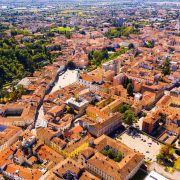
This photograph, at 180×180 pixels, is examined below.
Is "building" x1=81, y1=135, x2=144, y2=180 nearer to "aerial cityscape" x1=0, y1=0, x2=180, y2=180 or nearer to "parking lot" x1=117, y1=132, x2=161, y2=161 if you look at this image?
"aerial cityscape" x1=0, y1=0, x2=180, y2=180

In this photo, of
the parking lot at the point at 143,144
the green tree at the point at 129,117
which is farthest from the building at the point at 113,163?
the green tree at the point at 129,117

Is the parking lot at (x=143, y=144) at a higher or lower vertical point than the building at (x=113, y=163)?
lower

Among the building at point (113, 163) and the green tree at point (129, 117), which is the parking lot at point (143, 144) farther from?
the building at point (113, 163)

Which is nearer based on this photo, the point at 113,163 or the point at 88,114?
the point at 113,163

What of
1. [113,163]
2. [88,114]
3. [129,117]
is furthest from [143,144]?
[88,114]

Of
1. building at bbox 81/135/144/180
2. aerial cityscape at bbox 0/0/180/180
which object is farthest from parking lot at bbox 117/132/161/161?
building at bbox 81/135/144/180

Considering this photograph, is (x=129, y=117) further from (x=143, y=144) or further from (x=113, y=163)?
(x=113, y=163)
